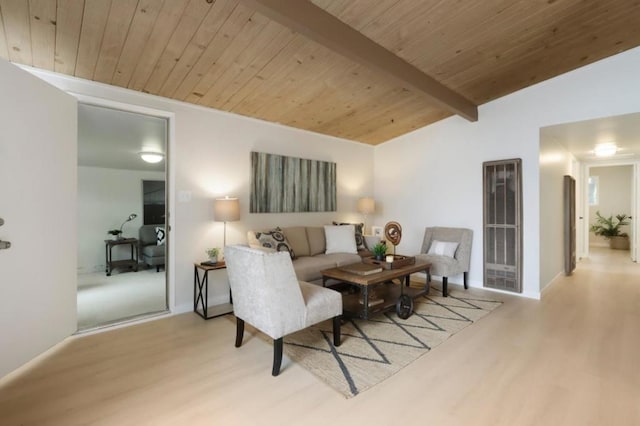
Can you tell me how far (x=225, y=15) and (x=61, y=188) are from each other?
1962 mm

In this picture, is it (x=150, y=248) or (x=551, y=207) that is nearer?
(x=551, y=207)

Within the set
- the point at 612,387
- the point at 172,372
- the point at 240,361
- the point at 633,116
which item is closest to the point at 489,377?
the point at 612,387

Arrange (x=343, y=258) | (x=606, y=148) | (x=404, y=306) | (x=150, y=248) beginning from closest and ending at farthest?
1. (x=404, y=306)
2. (x=343, y=258)
3. (x=606, y=148)
4. (x=150, y=248)

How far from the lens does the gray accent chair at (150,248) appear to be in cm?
537

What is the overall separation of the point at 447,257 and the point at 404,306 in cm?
142

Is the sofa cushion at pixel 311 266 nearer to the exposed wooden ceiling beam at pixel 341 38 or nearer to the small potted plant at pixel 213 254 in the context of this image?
the small potted plant at pixel 213 254

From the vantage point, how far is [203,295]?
3506 mm

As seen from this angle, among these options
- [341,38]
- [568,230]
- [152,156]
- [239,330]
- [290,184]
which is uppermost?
[341,38]

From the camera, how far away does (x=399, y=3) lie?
2.31 metres

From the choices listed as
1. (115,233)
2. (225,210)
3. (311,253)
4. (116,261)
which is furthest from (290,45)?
(116,261)

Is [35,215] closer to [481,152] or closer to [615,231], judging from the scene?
[481,152]

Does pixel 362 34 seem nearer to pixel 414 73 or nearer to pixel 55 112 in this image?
pixel 414 73

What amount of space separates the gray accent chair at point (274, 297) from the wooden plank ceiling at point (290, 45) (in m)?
1.67

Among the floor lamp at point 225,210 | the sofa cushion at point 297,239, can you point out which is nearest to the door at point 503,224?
the sofa cushion at point 297,239
